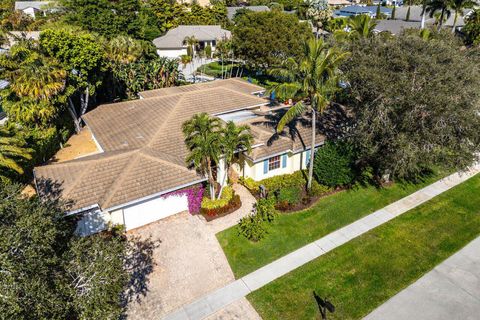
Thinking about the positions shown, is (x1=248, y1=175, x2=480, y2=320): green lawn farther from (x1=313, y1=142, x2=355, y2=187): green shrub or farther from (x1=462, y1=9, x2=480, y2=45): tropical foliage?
(x1=462, y1=9, x2=480, y2=45): tropical foliage

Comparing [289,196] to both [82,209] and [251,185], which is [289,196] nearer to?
[251,185]

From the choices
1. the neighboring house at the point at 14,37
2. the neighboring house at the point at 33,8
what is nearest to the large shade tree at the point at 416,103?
the neighboring house at the point at 14,37

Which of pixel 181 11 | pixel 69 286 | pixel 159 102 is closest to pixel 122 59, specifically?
pixel 159 102

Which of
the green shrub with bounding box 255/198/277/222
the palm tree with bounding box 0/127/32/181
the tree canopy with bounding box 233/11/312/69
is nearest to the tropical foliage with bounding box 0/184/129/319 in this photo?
the palm tree with bounding box 0/127/32/181

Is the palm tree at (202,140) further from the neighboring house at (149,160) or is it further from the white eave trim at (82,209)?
the white eave trim at (82,209)

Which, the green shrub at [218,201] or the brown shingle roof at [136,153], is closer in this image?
the brown shingle roof at [136,153]

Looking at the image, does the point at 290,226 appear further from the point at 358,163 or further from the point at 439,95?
the point at 439,95
